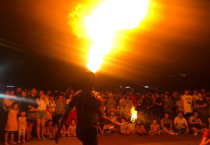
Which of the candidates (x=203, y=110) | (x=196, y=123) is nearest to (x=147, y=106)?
(x=196, y=123)

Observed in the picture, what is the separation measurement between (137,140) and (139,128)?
1.46 m

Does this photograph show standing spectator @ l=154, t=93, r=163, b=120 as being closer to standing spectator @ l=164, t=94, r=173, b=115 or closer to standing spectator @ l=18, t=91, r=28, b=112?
standing spectator @ l=164, t=94, r=173, b=115

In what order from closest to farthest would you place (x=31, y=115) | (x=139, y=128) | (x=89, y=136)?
(x=89, y=136)
(x=31, y=115)
(x=139, y=128)

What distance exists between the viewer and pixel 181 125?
36.8 ft

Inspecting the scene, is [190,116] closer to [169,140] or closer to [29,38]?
[169,140]

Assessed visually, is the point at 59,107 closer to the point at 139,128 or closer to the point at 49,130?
the point at 49,130

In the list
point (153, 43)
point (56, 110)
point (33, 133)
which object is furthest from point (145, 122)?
point (153, 43)

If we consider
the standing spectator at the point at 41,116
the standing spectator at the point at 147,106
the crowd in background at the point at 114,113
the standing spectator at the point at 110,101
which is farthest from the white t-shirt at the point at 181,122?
the standing spectator at the point at 41,116

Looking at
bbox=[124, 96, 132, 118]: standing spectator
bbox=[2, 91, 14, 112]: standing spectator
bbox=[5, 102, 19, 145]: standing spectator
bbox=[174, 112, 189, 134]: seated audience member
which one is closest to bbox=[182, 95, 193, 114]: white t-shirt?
bbox=[174, 112, 189, 134]: seated audience member

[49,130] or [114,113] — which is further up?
[114,113]

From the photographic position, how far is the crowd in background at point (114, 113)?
8883 mm

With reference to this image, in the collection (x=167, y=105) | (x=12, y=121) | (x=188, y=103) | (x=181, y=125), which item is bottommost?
(x=181, y=125)

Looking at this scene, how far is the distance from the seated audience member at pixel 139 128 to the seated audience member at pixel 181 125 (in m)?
1.70

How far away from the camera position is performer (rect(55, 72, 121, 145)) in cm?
379
